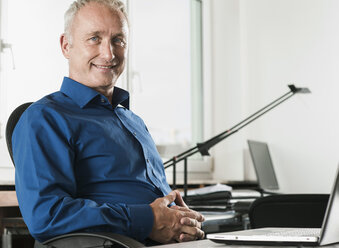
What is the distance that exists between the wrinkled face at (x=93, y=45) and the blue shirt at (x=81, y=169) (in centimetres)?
7

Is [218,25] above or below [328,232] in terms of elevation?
above

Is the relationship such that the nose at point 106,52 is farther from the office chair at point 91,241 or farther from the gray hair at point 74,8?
the office chair at point 91,241

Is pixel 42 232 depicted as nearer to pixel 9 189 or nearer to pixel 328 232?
pixel 328 232

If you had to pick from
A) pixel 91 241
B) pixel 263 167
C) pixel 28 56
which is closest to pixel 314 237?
pixel 91 241

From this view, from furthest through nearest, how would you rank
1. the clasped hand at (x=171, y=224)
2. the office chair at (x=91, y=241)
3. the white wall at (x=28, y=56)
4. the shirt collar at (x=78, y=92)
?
the white wall at (x=28, y=56), the shirt collar at (x=78, y=92), the clasped hand at (x=171, y=224), the office chair at (x=91, y=241)

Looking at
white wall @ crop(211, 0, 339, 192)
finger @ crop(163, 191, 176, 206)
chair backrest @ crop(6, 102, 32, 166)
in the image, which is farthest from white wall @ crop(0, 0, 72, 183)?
white wall @ crop(211, 0, 339, 192)

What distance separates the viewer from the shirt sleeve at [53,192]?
1.34 m

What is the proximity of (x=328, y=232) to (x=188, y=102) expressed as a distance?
278 cm

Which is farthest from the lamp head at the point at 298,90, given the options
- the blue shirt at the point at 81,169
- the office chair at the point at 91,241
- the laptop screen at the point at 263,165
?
the office chair at the point at 91,241

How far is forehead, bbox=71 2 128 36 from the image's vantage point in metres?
1.69

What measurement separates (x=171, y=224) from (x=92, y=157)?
303 millimetres

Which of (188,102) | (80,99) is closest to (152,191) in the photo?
(80,99)

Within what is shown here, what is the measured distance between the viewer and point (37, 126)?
1.42 m

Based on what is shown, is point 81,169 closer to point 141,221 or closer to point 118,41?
point 141,221
